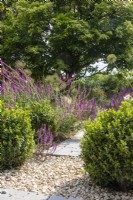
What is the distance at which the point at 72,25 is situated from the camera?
848 cm

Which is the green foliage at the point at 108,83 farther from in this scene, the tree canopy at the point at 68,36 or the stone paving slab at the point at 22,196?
the stone paving slab at the point at 22,196

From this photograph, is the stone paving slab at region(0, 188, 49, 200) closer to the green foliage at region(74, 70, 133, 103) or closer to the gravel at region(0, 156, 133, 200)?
the gravel at region(0, 156, 133, 200)

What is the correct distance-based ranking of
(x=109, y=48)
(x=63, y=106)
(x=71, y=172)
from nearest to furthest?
(x=71, y=172) < (x=63, y=106) < (x=109, y=48)

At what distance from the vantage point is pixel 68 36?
8773 millimetres

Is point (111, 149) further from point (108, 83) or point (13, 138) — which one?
point (108, 83)

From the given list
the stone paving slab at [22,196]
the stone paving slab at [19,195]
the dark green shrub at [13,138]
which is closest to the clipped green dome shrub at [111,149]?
the stone paving slab at [22,196]

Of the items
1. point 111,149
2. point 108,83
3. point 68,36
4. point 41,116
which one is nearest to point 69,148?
point 41,116

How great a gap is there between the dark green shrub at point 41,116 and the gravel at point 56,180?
801mm

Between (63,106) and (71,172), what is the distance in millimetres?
2073

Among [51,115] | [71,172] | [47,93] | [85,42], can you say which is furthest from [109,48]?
[71,172]

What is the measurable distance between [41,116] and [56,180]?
158 centimetres

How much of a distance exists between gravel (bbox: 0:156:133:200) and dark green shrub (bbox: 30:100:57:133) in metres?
0.80

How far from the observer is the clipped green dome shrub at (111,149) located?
2.70m

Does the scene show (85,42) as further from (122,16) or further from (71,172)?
(71,172)
